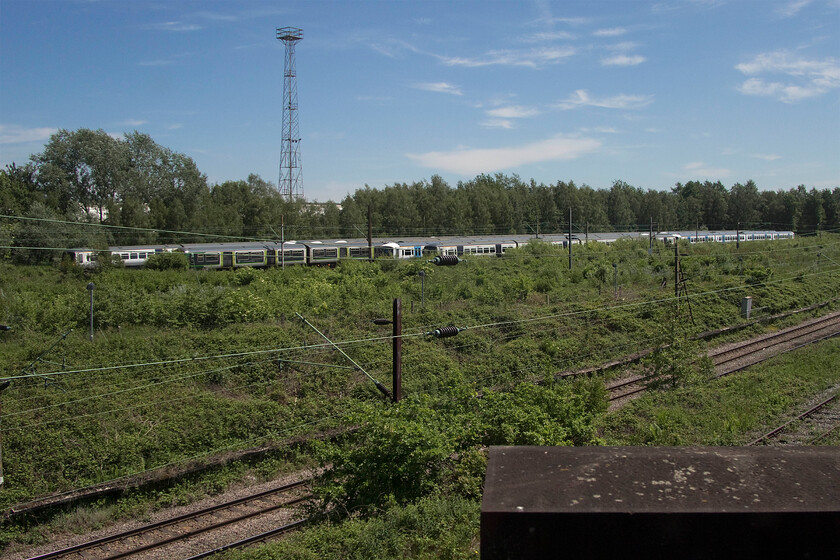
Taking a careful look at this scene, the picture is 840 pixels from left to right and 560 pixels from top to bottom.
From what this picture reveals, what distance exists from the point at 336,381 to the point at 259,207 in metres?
40.7

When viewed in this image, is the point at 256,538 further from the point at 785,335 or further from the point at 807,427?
the point at 785,335

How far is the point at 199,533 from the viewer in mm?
10461

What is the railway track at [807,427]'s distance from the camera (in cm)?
1255

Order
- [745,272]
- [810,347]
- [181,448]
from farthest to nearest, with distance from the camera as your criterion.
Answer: [745,272] < [810,347] < [181,448]

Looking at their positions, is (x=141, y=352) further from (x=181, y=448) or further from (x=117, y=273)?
(x=117, y=273)

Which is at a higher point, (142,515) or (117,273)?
(117,273)

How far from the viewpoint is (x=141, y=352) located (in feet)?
55.0

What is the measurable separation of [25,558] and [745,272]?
1304 inches

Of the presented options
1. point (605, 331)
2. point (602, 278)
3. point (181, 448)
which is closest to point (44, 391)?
point (181, 448)

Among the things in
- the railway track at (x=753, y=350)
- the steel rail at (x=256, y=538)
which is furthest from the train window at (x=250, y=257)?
the steel rail at (x=256, y=538)

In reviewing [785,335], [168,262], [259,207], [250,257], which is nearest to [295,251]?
[250,257]

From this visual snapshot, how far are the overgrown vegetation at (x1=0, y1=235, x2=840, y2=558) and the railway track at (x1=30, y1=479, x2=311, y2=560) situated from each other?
1285 millimetres

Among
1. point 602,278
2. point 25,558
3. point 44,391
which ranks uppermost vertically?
point 602,278

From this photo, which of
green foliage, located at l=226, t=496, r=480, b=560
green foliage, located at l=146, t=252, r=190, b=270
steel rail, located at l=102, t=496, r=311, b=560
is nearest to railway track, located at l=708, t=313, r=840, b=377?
steel rail, located at l=102, t=496, r=311, b=560
